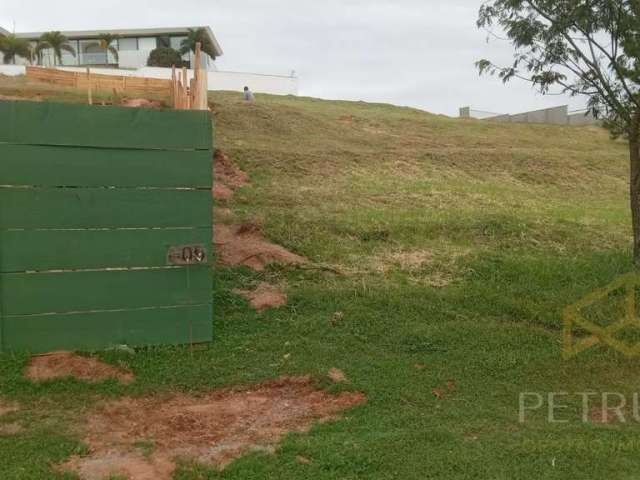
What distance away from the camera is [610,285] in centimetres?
754

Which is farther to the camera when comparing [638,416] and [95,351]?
[95,351]

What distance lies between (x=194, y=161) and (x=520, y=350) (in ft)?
11.0

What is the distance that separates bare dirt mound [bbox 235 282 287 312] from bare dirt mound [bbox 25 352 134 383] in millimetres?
1744

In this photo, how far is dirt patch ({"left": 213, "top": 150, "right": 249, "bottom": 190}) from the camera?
1120cm

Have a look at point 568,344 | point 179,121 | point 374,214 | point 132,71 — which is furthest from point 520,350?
point 132,71

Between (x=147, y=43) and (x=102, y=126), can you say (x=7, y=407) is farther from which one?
(x=147, y=43)

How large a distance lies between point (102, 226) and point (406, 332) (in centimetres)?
287

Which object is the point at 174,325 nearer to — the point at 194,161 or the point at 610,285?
the point at 194,161

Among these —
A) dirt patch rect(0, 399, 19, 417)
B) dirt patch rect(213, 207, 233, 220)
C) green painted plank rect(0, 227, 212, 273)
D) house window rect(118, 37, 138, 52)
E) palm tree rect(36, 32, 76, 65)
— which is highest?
house window rect(118, 37, 138, 52)

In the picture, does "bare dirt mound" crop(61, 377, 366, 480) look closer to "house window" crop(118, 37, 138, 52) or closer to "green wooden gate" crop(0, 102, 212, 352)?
"green wooden gate" crop(0, 102, 212, 352)

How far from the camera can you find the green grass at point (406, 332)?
3863 mm

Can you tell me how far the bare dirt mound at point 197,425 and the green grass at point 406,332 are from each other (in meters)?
0.14

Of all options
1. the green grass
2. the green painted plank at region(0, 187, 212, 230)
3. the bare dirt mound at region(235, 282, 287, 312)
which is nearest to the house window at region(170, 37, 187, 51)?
the green grass

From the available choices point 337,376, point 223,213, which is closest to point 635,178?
point 337,376
